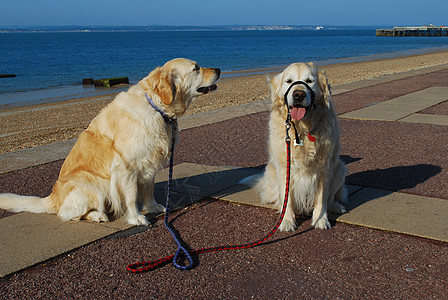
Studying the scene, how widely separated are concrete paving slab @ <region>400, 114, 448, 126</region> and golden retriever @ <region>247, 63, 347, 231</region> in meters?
5.50

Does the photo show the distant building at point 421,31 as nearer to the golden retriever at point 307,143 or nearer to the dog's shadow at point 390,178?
the dog's shadow at point 390,178

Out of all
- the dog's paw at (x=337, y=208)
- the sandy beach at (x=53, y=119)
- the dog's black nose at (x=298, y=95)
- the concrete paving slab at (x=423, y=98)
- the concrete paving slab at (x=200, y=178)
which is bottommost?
the sandy beach at (x=53, y=119)

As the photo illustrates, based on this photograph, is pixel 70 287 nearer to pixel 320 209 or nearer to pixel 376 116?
pixel 320 209

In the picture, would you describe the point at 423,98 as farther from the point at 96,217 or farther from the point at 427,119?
the point at 96,217

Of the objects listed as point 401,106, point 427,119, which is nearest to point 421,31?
point 401,106

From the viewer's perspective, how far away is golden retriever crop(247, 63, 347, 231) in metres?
4.13

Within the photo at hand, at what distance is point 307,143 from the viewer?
4328 millimetres

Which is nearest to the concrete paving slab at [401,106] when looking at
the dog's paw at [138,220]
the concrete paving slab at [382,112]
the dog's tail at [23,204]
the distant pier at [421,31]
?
the concrete paving slab at [382,112]

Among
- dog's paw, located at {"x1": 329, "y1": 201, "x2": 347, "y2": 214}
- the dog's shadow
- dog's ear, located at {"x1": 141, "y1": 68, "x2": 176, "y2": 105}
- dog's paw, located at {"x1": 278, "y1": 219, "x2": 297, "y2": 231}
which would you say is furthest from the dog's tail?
the dog's shadow

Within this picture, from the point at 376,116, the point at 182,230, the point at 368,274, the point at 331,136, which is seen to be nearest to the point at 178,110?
the point at 182,230

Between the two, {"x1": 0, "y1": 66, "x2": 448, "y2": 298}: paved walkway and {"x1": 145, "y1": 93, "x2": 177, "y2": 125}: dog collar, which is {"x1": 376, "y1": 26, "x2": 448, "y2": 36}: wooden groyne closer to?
{"x1": 0, "y1": 66, "x2": 448, "y2": 298}: paved walkway

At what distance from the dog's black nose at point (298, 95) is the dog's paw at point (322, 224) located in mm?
1237

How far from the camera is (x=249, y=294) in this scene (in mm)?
3211

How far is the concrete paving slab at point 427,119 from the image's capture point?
9.26 m
